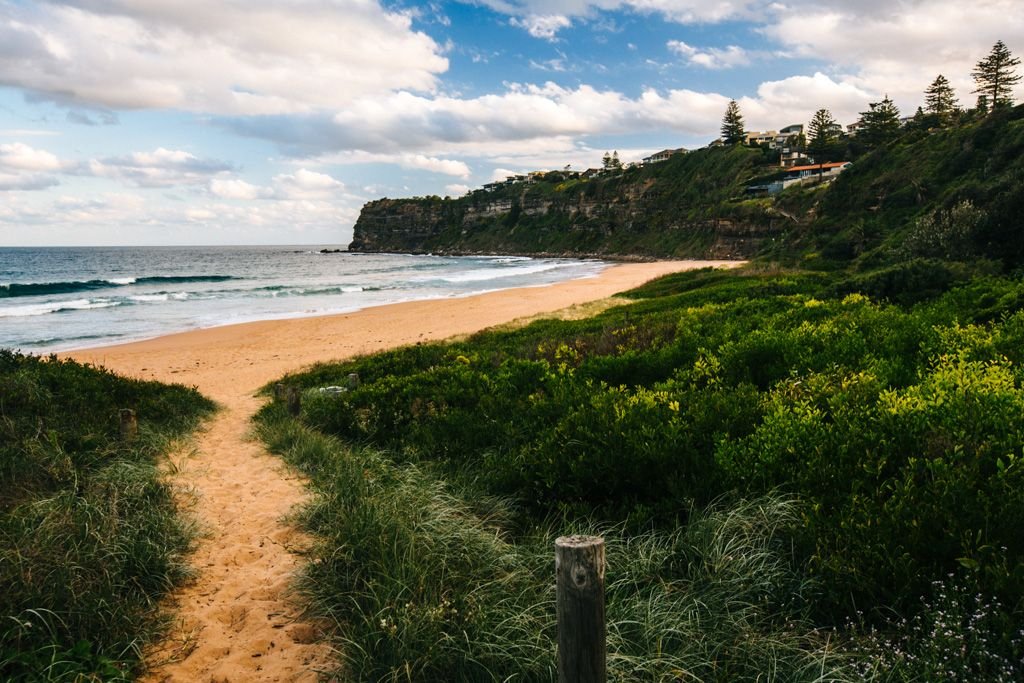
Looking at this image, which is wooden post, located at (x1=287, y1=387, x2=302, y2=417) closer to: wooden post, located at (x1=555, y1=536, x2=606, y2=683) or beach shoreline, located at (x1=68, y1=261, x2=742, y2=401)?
beach shoreline, located at (x1=68, y1=261, x2=742, y2=401)

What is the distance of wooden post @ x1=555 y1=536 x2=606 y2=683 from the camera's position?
2.52 meters

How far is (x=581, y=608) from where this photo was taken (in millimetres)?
2561

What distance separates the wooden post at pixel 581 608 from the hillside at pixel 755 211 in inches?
765

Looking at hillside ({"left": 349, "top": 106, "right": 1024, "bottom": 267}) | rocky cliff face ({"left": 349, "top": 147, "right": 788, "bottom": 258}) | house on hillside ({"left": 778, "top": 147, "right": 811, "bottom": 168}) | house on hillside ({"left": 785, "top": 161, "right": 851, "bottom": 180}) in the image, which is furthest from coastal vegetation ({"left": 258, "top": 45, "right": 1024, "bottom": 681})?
house on hillside ({"left": 778, "top": 147, "right": 811, "bottom": 168})

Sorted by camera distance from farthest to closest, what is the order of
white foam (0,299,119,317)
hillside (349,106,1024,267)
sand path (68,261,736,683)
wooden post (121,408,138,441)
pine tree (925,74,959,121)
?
pine tree (925,74,959,121) → white foam (0,299,119,317) → hillside (349,106,1024,267) → wooden post (121,408,138,441) → sand path (68,261,736,683)

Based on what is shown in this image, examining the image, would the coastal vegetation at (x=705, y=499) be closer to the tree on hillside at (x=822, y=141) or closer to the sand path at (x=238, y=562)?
the sand path at (x=238, y=562)

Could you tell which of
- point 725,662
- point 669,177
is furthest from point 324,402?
point 669,177

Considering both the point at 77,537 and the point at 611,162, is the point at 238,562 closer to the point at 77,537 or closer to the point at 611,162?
the point at 77,537

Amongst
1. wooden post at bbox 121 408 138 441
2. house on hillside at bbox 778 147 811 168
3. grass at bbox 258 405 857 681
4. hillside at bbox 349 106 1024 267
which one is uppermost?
house on hillside at bbox 778 147 811 168

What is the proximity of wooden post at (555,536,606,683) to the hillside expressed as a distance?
63.7ft

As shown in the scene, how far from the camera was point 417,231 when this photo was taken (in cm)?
17612

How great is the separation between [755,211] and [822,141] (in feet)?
69.2

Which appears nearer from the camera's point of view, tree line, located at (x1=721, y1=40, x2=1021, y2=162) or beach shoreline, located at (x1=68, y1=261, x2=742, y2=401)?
beach shoreline, located at (x1=68, y1=261, x2=742, y2=401)

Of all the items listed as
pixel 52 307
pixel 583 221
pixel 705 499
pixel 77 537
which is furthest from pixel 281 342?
pixel 583 221
